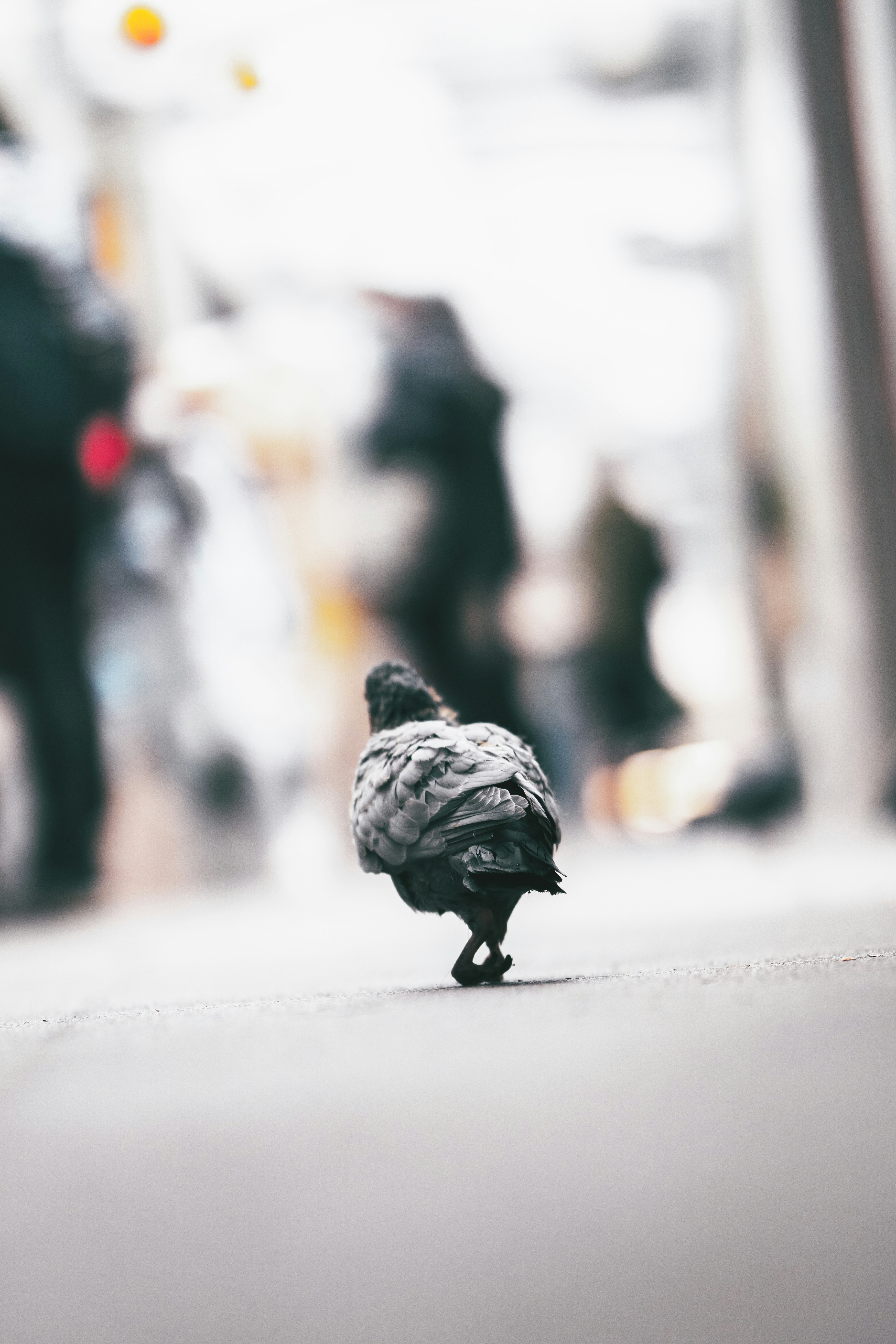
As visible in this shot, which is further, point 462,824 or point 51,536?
point 51,536

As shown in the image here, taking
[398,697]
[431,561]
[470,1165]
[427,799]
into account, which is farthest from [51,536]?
[431,561]

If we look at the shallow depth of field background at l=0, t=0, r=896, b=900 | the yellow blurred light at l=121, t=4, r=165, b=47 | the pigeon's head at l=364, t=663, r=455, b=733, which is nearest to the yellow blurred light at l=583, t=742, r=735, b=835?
the shallow depth of field background at l=0, t=0, r=896, b=900

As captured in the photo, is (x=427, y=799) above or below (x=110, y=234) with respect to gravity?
below

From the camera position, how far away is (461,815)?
1793mm

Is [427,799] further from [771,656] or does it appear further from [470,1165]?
[771,656]

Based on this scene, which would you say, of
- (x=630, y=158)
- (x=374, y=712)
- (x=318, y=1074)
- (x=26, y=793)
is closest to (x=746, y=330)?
(x=630, y=158)

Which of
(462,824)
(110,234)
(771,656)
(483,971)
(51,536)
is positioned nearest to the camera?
(462,824)

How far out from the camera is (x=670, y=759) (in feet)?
31.0

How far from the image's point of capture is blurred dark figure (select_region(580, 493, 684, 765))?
1200cm

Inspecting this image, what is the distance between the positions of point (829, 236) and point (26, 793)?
17.5ft

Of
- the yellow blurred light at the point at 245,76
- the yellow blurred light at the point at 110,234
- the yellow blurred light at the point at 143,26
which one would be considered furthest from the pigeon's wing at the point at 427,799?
the yellow blurred light at the point at 110,234

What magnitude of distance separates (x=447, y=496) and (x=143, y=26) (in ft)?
14.5

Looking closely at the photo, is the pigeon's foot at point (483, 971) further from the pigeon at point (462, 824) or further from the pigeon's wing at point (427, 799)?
the pigeon's wing at point (427, 799)

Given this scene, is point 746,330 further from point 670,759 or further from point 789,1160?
point 789,1160
